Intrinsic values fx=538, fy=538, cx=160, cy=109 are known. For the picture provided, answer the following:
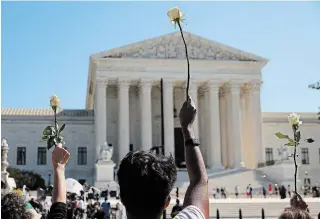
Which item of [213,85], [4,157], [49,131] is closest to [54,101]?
[49,131]

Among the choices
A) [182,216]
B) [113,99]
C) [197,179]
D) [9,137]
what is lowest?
[182,216]

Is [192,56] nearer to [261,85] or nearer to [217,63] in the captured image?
[217,63]

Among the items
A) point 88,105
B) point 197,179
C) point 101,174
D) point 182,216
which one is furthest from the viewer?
point 88,105

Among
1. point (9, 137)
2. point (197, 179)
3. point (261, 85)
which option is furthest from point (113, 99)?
point (197, 179)

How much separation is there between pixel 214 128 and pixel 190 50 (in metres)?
9.34

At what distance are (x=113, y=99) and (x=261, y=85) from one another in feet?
56.9

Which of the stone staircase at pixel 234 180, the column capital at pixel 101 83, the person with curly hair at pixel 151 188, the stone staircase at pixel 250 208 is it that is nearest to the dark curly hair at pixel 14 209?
the person with curly hair at pixel 151 188

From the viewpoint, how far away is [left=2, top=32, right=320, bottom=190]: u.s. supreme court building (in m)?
58.8

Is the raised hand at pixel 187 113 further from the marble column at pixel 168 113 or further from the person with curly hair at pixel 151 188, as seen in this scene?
the marble column at pixel 168 113

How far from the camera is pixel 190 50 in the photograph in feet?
201

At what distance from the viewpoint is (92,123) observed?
6347 centimetres

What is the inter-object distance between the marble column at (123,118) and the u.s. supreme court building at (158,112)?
11cm

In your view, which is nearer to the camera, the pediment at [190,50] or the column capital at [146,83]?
the column capital at [146,83]

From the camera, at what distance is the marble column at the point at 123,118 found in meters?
58.1
